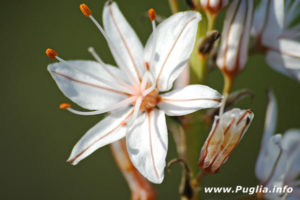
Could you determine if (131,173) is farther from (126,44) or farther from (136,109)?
(126,44)

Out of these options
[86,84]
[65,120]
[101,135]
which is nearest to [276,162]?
[101,135]

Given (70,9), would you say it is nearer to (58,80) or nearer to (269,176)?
(58,80)

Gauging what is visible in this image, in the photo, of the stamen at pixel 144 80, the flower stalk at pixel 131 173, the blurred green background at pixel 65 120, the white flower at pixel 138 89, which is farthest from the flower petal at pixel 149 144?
the blurred green background at pixel 65 120

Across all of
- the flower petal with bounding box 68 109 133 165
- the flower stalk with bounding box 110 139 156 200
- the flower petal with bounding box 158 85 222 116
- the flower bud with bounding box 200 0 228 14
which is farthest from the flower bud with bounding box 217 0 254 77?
the flower stalk with bounding box 110 139 156 200

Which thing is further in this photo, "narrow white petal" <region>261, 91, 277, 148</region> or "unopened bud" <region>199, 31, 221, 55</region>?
"narrow white petal" <region>261, 91, 277, 148</region>

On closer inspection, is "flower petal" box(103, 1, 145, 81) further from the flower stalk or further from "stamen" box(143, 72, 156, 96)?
the flower stalk

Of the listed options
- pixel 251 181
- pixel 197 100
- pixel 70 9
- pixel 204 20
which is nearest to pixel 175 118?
pixel 197 100

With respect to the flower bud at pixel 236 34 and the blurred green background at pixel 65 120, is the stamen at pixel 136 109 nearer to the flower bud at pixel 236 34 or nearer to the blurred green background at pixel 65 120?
the flower bud at pixel 236 34
